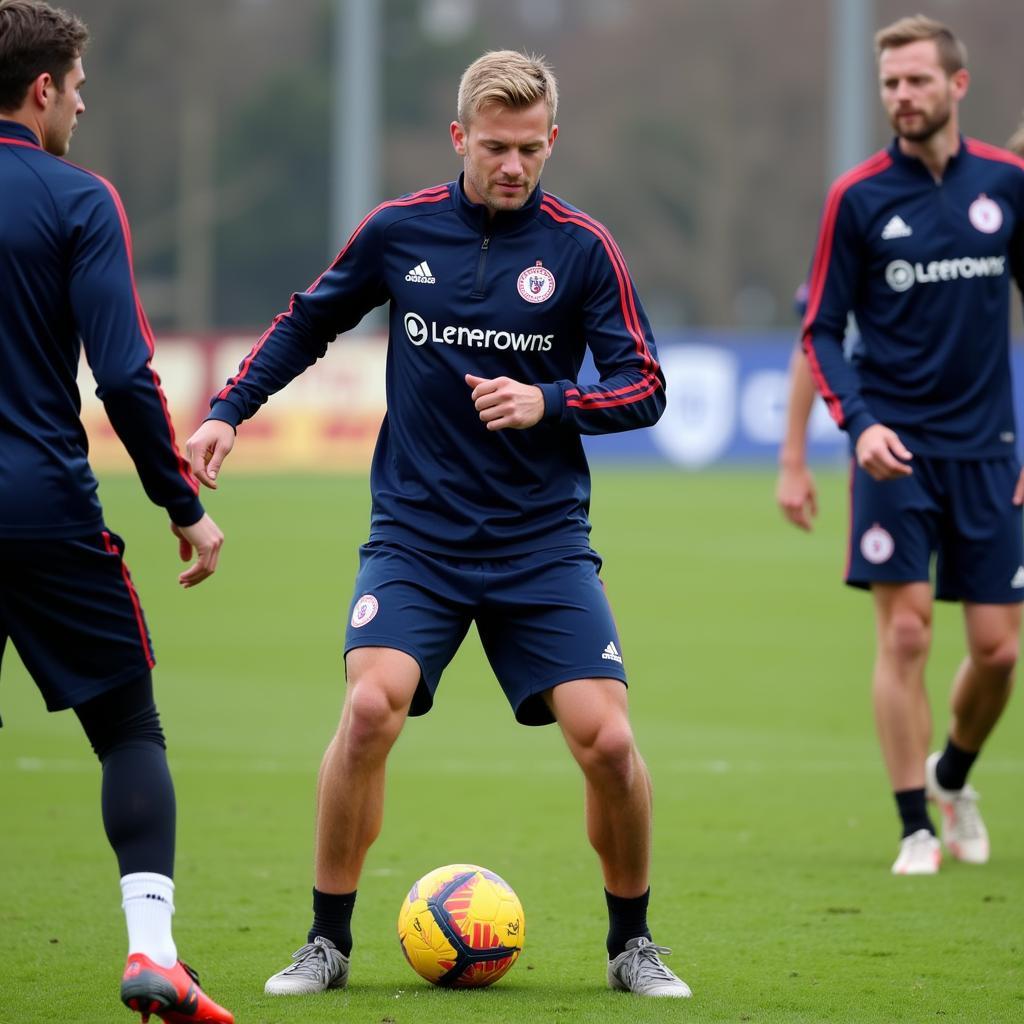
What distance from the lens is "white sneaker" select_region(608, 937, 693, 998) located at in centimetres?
507

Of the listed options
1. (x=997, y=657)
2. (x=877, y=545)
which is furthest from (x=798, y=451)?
(x=997, y=657)

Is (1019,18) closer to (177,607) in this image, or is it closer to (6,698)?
(177,607)

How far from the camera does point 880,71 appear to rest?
6.80m

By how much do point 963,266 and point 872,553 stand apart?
1059mm

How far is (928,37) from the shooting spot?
22.3 feet

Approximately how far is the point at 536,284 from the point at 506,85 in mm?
523

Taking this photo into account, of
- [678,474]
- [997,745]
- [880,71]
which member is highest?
[880,71]

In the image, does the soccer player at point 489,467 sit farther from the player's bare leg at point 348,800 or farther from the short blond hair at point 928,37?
the short blond hair at point 928,37

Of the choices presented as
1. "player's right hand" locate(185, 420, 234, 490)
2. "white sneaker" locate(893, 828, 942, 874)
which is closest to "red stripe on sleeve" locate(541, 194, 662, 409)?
"player's right hand" locate(185, 420, 234, 490)

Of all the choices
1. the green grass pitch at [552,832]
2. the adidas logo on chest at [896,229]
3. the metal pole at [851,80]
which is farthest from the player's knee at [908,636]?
the metal pole at [851,80]

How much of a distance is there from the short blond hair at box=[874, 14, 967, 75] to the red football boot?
4.10 metres

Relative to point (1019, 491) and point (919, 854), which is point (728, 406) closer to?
point (1019, 491)

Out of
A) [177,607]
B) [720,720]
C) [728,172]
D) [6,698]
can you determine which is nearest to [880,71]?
[720,720]

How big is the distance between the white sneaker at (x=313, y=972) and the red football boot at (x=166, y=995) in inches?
21.6
